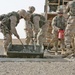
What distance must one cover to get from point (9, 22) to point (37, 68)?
383cm

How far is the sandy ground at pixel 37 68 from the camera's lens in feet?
22.0

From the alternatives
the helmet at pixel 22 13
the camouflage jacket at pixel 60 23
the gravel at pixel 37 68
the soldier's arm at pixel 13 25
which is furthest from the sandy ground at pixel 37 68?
A: the camouflage jacket at pixel 60 23

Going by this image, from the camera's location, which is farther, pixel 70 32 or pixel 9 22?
pixel 9 22

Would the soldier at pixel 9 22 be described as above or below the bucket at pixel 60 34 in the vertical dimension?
above

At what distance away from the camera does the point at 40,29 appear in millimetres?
11305

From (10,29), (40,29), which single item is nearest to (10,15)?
(10,29)

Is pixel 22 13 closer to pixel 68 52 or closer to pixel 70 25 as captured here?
pixel 70 25

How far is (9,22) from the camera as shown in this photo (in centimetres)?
1080

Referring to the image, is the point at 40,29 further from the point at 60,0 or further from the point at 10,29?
the point at 60,0

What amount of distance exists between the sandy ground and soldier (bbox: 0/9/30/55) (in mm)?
2527

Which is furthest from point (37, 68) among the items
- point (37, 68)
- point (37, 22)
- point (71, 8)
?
point (37, 22)

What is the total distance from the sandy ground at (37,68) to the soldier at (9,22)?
2.53 meters

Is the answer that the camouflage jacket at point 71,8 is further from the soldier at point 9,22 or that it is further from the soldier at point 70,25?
the soldier at point 9,22

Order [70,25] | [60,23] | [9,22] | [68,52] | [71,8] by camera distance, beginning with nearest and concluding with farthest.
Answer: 1. [68,52]
2. [71,8]
3. [70,25]
4. [9,22]
5. [60,23]
